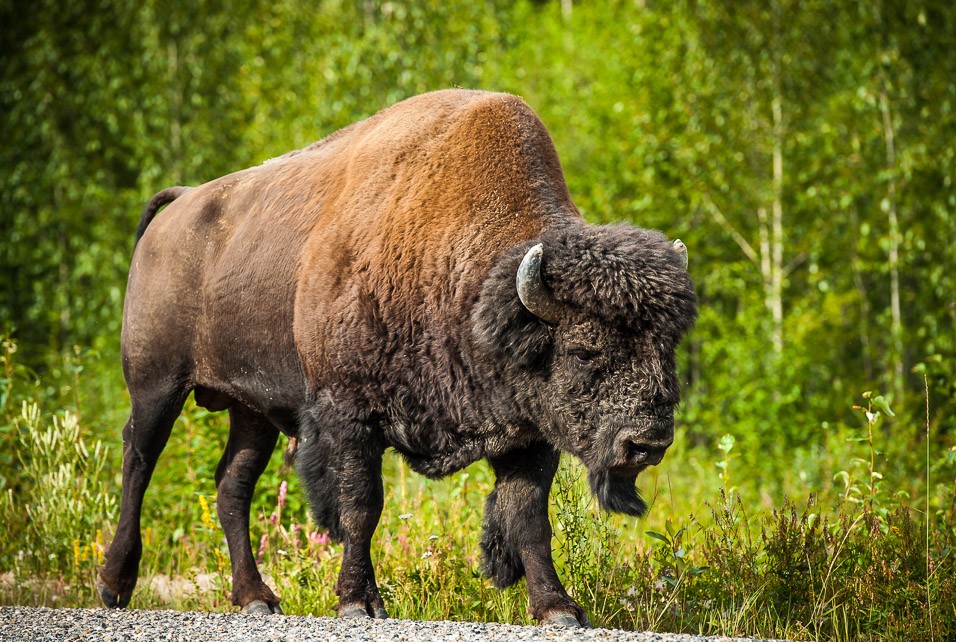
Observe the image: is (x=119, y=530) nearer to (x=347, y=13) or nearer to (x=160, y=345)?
(x=160, y=345)

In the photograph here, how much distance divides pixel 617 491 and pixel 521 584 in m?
0.93

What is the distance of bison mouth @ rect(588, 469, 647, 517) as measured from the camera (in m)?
4.43

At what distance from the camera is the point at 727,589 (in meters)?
4.76

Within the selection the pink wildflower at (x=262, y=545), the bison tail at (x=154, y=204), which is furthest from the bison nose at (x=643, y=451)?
the bison tail at (x=154, y=204)

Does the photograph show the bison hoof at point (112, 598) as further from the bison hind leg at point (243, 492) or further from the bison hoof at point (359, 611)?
the bison hoof at point (359, 611)

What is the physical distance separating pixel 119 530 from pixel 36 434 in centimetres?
106

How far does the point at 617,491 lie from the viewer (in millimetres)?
4516

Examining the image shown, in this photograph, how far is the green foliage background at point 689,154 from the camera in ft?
40.8

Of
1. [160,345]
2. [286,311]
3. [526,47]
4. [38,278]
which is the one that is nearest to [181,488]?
[160,345]

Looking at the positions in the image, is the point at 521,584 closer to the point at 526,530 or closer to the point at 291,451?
the point at 526,530

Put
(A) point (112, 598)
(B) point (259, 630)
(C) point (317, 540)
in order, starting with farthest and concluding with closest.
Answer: (C) point (317, 540)
(A) point (112, 598)
(B) point (259, 630)

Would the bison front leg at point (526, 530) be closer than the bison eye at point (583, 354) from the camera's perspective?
No

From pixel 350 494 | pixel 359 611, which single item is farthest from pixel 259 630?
pixel 350 494

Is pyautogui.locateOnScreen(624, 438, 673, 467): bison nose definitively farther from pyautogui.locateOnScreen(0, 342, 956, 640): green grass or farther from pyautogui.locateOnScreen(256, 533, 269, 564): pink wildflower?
pyautogui.locateOnScreen(256, 533, 269, 564): pink wildflower
